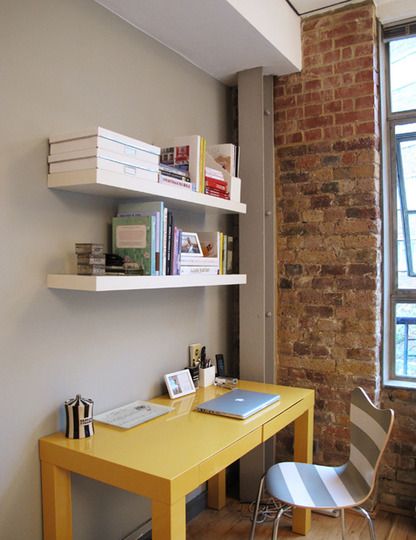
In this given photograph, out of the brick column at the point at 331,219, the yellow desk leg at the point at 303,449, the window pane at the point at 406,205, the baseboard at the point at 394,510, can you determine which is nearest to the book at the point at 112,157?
the brick column at the point at 331,219

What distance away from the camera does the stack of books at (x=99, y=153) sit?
1.78 meters

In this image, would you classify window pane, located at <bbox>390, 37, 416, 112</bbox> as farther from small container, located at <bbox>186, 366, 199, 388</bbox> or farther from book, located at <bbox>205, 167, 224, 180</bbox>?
small container, located at <bbox>186, 366, 199, 388</bbox>

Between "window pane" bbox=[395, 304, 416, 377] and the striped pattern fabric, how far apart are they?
78cm

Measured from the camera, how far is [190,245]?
2.35 meters

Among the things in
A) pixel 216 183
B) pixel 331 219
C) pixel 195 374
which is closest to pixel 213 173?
pixel 216 183

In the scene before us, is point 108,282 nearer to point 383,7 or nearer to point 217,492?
point 217,492

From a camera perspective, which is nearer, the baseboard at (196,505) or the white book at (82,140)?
the white book at (82,140)

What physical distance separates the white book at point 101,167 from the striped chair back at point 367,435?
1.38m

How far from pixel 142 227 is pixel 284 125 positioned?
1.45 metres

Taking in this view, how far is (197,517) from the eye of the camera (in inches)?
107

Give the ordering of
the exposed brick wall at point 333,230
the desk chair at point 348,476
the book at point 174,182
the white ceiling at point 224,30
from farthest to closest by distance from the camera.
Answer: the exposed brick wall at point 333,230 → the white ceiling at point 224,30 → the book at point 174,182 → the desk chair at point 348,476

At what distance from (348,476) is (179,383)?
35.7 inches

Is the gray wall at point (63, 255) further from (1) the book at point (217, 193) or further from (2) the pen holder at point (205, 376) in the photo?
(1) the book at point (217, 193)

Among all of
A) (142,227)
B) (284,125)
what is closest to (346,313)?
(284,125)
